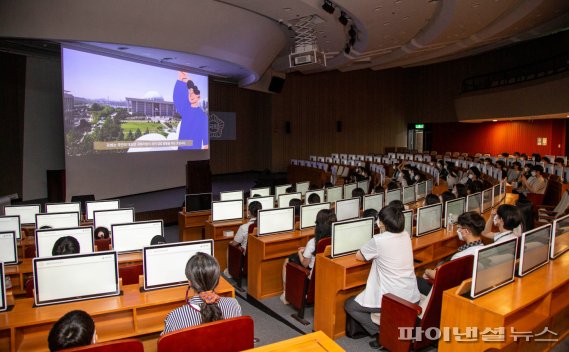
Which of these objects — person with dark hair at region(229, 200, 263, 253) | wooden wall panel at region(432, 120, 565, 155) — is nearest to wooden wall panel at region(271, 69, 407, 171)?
wooden wall panel at region(432, 120, 565, 155)

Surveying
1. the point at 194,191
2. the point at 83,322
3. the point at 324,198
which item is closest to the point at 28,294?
the point at 83,322

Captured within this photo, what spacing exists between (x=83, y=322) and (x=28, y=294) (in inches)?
82.1

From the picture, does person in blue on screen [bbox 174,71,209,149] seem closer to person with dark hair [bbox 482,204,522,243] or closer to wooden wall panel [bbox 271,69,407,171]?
wooden wall panel [bbox 271,69,407,171]

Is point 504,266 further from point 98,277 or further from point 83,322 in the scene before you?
point 98,277

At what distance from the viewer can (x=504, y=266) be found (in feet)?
10.2

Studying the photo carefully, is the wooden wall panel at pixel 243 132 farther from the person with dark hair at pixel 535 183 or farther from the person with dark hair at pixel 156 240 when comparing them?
the person with dark hair at pixel 156 240

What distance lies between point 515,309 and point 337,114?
18.3 meters

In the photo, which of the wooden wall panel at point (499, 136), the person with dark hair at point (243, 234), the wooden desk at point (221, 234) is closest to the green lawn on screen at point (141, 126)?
the wooden desk at point (221, 234)

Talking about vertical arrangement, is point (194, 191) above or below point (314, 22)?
below

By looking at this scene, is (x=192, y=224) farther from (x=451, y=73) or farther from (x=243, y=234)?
Result: (x=451, y=73)

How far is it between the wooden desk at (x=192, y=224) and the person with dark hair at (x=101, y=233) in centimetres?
165

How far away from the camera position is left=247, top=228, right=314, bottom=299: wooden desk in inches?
195

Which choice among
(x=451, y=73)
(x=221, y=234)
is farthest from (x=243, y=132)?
(x=221, y=234)

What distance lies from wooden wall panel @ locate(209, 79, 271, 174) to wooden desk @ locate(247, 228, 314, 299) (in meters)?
12.2
